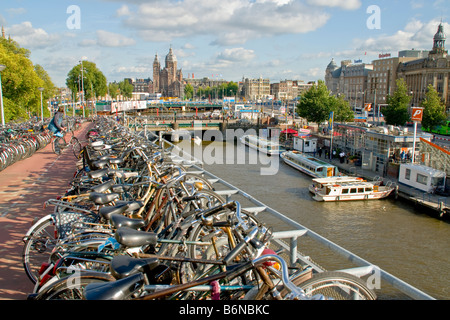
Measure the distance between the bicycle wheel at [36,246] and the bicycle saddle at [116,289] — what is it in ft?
7.28

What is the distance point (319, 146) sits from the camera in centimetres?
4388

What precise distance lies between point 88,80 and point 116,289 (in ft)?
253

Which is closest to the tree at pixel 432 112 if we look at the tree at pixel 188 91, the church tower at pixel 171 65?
the tree at pixel 188 91

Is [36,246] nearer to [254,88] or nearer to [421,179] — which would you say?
[421,179]

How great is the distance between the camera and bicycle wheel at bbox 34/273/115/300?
9.19 ft

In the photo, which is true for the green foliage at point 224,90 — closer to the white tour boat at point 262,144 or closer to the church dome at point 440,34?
the church dome at point 440,34

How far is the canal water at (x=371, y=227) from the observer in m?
14.5

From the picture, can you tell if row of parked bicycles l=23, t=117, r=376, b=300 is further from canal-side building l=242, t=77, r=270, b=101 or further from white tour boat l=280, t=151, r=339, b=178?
canal-side building l=242, t=77, r=270, b=101

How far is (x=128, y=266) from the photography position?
239 centimetres

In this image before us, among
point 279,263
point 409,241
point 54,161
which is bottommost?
point 409,241

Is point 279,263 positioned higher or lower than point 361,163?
higher
